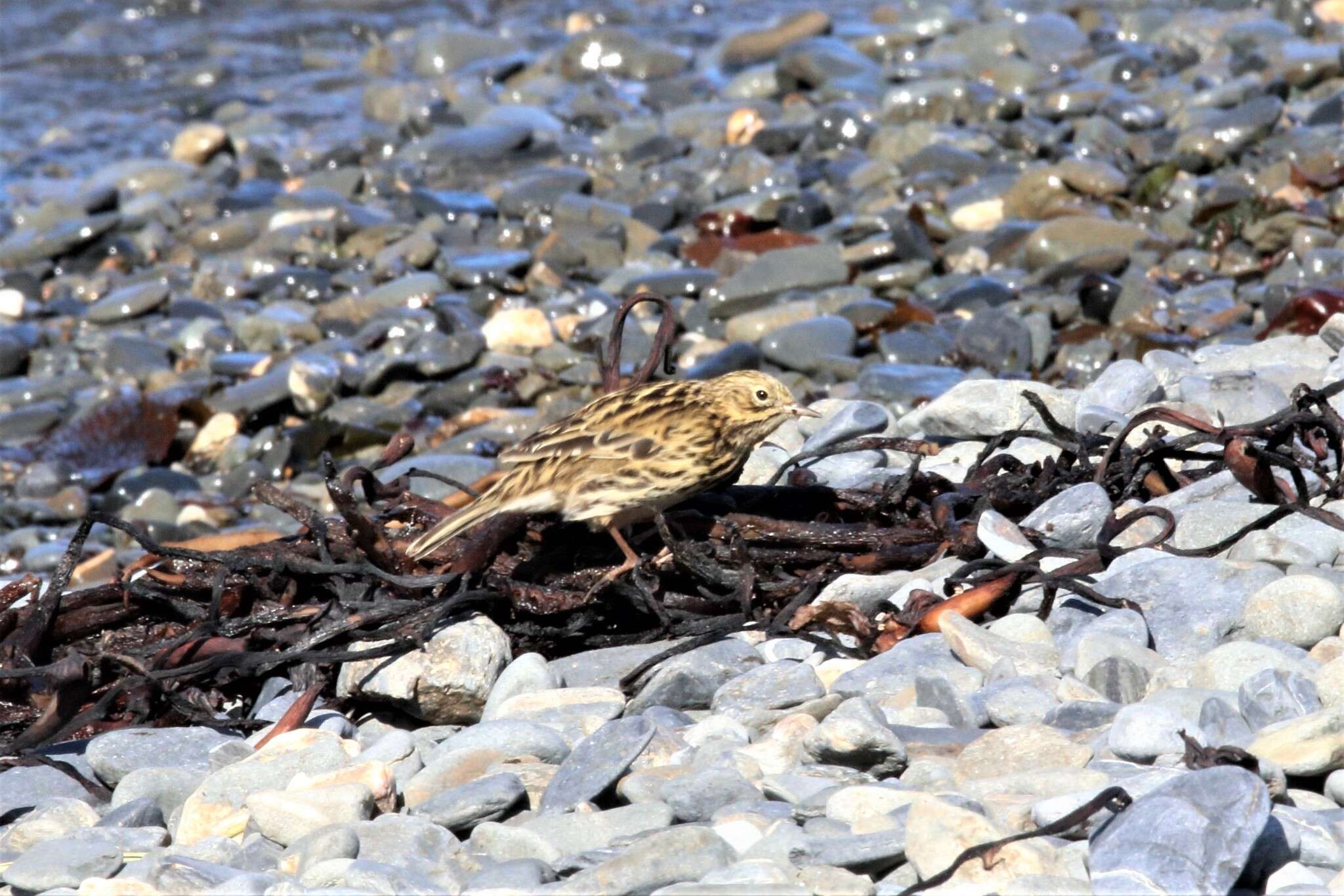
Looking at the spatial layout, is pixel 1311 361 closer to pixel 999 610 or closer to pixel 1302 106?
pixel 999 610

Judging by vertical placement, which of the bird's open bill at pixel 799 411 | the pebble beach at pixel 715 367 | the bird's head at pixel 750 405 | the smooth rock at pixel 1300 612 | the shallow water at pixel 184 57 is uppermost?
the bird's head at pixel 750 405

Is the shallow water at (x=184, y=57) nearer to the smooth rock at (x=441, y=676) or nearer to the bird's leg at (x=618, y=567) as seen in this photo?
the bird's leg at (x=618, y=567)

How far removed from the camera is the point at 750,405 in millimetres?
5336

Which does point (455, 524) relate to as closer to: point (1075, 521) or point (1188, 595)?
point (1075, 521)

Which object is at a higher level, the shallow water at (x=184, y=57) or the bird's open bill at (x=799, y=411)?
the bird's open bill at (x=799, y=411)

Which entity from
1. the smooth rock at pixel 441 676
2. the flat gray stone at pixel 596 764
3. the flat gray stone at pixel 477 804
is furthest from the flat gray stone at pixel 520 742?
the smooth rock at pixel 441 676

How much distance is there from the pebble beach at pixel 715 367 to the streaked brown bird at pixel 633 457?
17.5 inches

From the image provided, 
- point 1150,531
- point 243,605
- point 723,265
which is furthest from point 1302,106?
point 243,605

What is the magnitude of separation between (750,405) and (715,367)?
481 centimetres

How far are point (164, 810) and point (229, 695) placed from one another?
0.77 m

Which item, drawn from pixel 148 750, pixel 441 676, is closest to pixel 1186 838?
pixel 441 676

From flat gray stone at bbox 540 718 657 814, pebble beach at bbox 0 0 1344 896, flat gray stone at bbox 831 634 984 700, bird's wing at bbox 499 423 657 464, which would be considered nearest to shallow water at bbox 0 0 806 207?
pebble beach at bbox 0 0 1344 896

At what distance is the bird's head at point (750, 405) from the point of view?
5.26 m

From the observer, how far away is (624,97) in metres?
18.1
